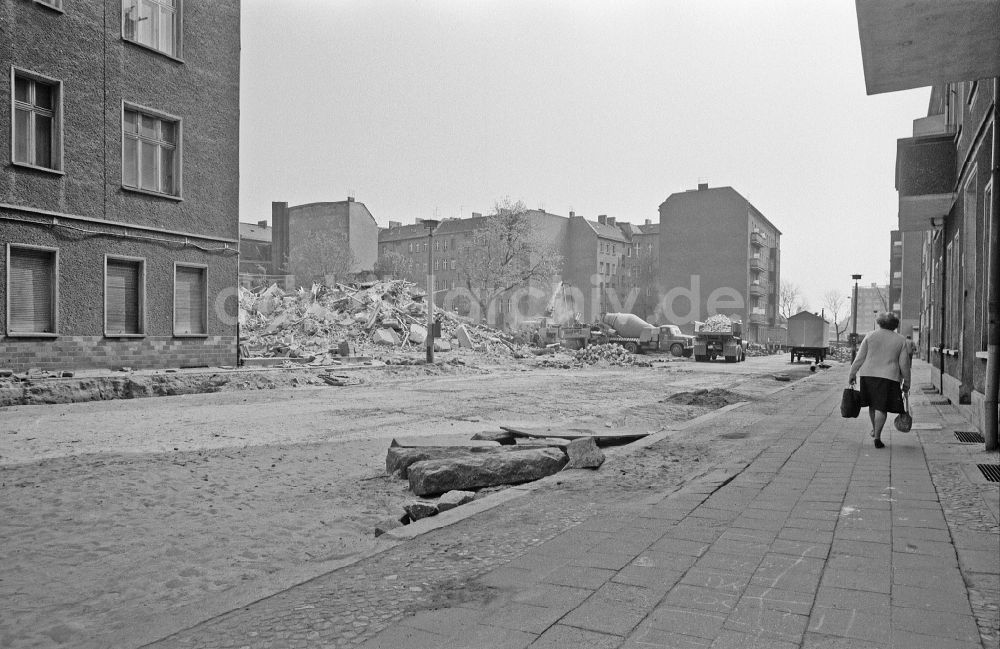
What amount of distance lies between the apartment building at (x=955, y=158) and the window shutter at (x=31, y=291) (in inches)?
640

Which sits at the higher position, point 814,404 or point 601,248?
point 601,248

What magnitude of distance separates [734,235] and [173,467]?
74.3 metres

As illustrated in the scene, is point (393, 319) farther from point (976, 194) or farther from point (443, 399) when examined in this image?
point (976, 194)

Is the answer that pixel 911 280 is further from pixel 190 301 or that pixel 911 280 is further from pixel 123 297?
pixel 123 297

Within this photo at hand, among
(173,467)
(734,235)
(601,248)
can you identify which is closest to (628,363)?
(173,467)

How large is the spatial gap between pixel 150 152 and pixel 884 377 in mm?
17528

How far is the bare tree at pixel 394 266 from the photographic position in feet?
250

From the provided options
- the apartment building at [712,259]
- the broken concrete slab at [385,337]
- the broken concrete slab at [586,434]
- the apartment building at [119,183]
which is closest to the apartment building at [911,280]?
the apartment building at [712,259]

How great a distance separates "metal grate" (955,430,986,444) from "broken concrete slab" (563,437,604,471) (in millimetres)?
4418

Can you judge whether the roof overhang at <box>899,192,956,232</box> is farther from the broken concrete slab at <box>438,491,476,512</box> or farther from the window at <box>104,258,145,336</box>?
the window at <box>104,258,145,336</box>

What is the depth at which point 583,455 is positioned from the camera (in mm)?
A: 7430

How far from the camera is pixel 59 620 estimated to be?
3670mm

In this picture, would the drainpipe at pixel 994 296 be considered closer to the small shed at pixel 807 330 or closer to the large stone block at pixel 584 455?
the large stone block at pixel 584 455

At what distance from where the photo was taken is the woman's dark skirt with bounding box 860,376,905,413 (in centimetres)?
831
